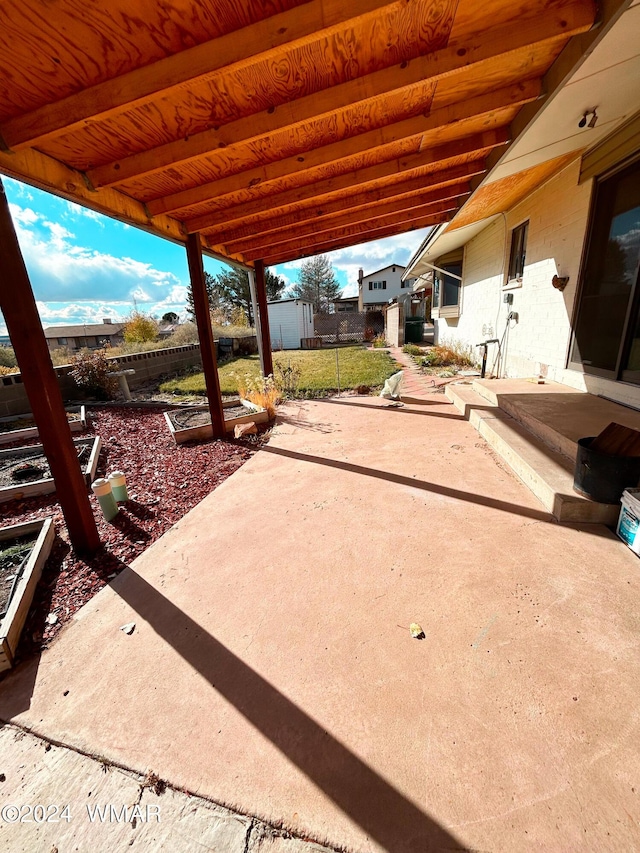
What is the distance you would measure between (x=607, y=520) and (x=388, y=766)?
217cm

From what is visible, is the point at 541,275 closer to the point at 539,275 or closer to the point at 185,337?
the point at 539,275

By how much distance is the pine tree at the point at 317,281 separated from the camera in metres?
38.8

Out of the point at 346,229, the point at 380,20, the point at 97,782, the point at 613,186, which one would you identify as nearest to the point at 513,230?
the point at 613,186

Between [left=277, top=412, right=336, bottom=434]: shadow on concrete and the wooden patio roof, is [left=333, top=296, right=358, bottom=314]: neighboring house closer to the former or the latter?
[left=277, top=412, right=336, bottom=434]: shadow on concrete

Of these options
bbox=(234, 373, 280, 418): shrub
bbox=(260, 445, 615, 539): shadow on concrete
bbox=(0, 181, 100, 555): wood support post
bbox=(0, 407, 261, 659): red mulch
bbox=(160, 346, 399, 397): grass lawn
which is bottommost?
bbox=(0, 407, 261, 659): red mulch

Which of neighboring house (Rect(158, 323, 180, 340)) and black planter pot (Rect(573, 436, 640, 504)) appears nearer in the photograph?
black planter pot (Rect(573, 436, 640, 504))

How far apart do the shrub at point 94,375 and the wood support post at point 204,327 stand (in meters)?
4.51

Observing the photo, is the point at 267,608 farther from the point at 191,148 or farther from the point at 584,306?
the point at 584,306

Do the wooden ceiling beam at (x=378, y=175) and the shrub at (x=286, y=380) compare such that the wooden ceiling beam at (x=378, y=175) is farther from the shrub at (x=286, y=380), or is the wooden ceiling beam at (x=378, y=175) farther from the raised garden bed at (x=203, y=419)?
the shrub at (x=286, y=380)

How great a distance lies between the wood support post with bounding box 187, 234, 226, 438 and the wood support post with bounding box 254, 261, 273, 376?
202 cm

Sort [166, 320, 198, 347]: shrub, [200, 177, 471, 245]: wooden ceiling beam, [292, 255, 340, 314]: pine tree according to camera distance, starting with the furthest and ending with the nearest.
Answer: [292, 255, 340, 314]: pine tree
[166, 320, 198, 347]: shrub
[200, 177, 471, 245]: wooden ceiling beam

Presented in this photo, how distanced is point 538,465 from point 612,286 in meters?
2.47

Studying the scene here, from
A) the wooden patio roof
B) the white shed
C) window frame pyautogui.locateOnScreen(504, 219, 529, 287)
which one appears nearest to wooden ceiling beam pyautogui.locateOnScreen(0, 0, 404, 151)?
the wooden patio roof

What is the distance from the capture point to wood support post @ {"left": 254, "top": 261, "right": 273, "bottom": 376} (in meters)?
6.28
